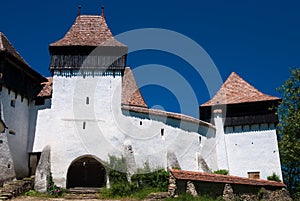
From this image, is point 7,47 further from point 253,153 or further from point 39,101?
point 253,153

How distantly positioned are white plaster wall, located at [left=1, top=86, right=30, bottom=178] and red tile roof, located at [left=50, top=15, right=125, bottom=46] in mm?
3906

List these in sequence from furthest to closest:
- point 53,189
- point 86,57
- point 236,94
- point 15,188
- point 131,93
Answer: point 236,94 < point 131,93 < point 86,57 < point 53,189 < point 15,188

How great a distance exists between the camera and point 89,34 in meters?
21.3

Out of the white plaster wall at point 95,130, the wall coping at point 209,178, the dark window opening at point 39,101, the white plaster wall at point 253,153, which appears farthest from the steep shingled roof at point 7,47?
the white plaster wall at point 253,153

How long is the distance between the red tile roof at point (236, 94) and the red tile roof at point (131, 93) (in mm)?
4560

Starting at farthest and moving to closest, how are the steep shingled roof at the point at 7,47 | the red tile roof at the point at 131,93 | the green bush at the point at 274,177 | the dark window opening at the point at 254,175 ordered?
the red tile roof at the point at 131,93, the dark window opening at the point at 254,175, the green bush at the point at 274,177, the steep shingled roof at the point at 7,47

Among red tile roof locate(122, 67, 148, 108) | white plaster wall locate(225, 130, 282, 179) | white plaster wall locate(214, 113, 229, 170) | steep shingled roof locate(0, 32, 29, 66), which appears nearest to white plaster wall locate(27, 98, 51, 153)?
steep shingled roof locate(0, 32, 29, 66)

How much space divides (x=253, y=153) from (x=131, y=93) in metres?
8.94

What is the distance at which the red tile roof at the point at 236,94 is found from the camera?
2377cm

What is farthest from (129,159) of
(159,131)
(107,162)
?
(159,131)

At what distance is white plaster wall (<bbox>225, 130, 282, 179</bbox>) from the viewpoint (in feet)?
→ 73.3

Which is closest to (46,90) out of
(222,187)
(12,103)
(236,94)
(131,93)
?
(12,103)

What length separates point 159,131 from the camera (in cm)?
1998

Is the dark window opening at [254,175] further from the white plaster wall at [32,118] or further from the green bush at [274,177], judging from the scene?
the white plaster wall at [32,118]
